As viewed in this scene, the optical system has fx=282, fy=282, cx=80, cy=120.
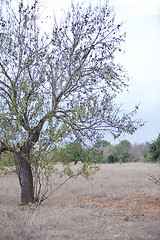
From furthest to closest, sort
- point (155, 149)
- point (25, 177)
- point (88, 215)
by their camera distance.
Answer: point (155, 149), point (25, 177), point (88, 215)

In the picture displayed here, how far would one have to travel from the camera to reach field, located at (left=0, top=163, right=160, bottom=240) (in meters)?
7.84

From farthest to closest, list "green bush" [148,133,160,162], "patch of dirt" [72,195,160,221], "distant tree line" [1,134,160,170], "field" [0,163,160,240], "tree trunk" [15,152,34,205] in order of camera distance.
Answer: "green bush" [148,133,160,162] → "tree trunk" [15,152,34,205] → "distant tree line" [1,134,160,170] → "patch of dirt" [72,195,160,221] → "field" [0,163,160,240]

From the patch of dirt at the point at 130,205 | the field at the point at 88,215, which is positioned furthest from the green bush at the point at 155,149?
the patch of dirt at the point at 130,205

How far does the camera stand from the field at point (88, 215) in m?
7.84

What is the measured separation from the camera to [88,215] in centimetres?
1045

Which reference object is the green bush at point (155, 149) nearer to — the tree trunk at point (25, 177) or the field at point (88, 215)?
the field at point (88, 215)

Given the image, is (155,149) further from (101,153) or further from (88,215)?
(88,215)

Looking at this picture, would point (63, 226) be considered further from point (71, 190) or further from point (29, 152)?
point (71, 190)

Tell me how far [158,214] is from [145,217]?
2.64ft

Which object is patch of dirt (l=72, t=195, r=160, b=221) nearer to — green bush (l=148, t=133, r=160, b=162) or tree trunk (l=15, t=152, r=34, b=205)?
tree trunk (l=15, t=152, r=34, b=205)

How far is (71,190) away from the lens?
1697 centimetres

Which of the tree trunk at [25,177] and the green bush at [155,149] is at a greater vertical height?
the green bush at [155,149]

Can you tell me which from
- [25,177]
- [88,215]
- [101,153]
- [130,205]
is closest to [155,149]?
[130,205]

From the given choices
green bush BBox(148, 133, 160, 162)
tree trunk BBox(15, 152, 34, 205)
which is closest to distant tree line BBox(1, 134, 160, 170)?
green bush BBox(148, 133, 160, 162)
